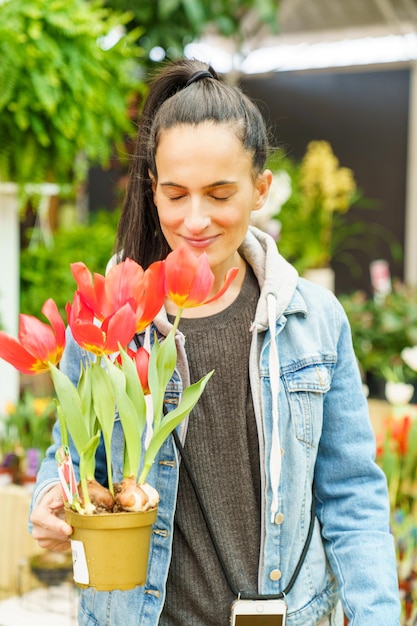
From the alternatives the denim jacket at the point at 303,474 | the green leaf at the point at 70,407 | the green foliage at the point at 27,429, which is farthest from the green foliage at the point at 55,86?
the green leaf at the point at 70,407

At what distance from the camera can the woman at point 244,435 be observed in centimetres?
109

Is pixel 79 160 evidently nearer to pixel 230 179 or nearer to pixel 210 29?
pixel 230 179

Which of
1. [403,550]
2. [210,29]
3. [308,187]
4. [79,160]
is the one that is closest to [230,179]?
[403,550]

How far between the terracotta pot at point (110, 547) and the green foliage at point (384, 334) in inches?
125

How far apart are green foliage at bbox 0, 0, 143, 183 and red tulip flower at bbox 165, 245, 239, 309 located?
216 cm

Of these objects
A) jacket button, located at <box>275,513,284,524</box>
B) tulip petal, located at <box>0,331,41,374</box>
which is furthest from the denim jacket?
tulip petal, located at <box>0,331,41,374</box>

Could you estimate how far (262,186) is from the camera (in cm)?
118

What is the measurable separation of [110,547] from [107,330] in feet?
0.69

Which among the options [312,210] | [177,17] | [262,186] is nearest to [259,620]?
[262,186]

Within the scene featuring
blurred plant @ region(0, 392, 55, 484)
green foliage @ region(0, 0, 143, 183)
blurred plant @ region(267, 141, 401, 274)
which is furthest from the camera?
blurred plant @ region(267, 141, 401, 274)

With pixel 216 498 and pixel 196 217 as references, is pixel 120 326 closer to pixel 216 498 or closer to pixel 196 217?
pixel 196 217

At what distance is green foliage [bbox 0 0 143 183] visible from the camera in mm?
2859

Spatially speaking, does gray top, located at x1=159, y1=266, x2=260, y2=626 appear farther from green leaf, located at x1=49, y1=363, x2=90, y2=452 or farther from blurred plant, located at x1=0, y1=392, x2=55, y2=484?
blurred plant, located at x1=0, y1=392, x2=55, y2=484

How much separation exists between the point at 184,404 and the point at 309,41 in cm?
805
